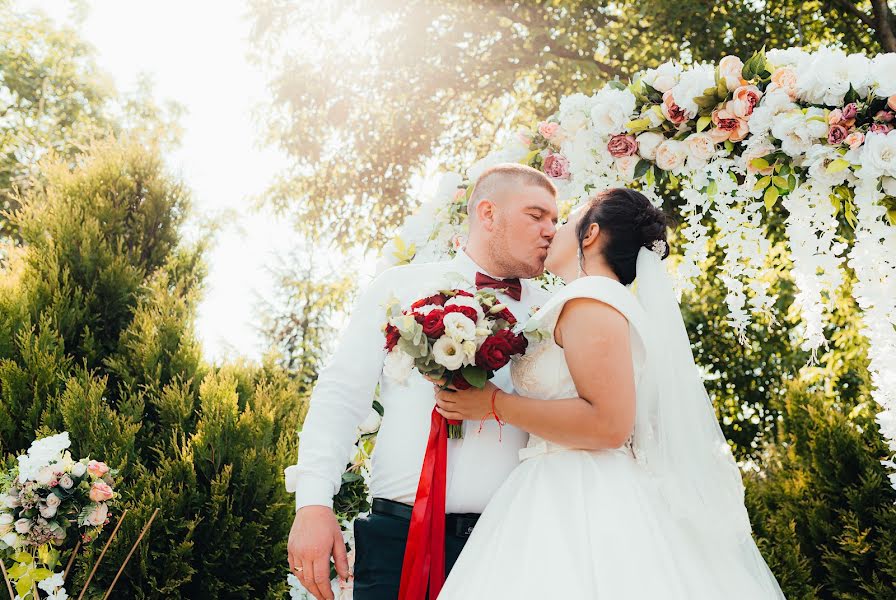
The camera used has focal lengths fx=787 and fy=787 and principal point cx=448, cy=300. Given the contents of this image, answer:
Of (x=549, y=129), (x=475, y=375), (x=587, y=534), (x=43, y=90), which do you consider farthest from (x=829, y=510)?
(x=43, y=90)

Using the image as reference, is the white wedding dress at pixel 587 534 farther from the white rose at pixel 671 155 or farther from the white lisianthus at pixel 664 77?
the white lisianthus at pixel 664 77

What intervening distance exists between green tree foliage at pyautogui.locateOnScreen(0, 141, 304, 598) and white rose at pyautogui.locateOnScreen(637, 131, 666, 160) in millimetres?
3485

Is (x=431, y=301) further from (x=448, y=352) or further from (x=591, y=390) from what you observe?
(x=591, y=390)

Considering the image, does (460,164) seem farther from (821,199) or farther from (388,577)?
(388,577)

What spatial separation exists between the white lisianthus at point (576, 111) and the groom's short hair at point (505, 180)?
2.92ft

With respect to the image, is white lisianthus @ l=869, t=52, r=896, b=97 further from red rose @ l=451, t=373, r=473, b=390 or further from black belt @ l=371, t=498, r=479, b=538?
black belt @ l=371, t=498, r=479, b=538

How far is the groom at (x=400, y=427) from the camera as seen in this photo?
278cm

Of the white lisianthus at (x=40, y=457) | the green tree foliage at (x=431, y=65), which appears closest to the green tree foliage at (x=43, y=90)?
the green tree foliage at (x=431, y=65)

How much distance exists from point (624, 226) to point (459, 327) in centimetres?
86

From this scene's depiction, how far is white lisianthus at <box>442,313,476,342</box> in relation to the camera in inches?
98.2

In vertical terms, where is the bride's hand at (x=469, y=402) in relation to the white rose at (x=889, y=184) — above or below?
below

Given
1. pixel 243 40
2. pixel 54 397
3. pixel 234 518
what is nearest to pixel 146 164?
pixel 54 397

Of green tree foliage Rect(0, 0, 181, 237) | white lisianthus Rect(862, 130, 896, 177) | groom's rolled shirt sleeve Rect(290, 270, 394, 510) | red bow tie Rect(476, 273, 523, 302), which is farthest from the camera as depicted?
green tree foliage Rect(0, 0, 181, 237)

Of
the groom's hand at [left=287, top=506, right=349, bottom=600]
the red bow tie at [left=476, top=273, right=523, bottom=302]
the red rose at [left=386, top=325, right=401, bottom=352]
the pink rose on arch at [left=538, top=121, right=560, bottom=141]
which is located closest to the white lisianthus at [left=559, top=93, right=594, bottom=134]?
the pink rose on arch at [left=538, top=121, right=560, bottom=141]
